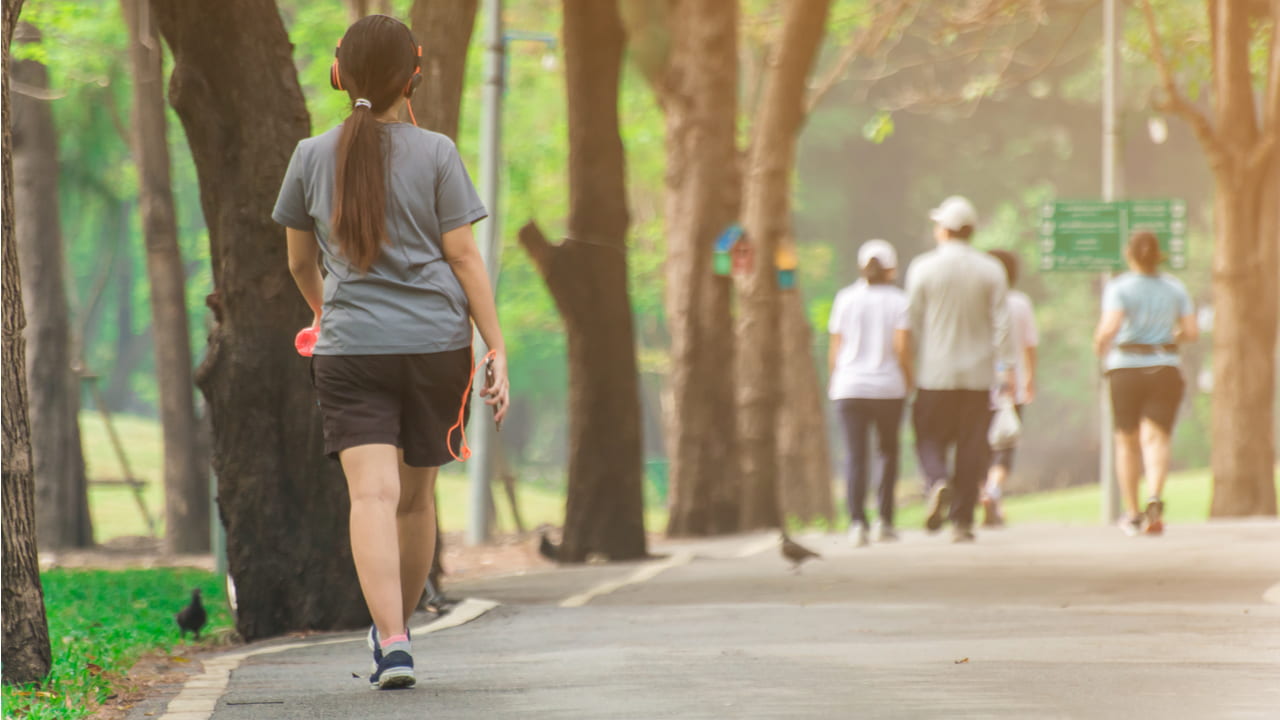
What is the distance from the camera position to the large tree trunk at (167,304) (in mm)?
20641

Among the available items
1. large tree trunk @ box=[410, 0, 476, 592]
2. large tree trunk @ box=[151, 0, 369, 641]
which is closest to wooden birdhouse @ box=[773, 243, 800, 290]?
large tree trunk @ box=[410, 0, 476, 592]

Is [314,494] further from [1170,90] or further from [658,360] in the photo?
[658,360]

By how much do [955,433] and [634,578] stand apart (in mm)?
2527

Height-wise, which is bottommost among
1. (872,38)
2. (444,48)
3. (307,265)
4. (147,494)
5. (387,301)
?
(147,494)

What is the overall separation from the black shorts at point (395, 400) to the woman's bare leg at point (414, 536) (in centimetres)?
15

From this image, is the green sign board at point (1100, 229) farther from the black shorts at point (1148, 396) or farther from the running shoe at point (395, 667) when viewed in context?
the running shoe at point (395, 667)

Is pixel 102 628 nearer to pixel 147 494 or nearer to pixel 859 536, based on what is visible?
pixel 859 536

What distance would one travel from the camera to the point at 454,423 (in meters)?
6.23

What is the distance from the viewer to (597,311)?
45.9ft

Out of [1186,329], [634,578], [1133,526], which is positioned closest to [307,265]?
[634,578]

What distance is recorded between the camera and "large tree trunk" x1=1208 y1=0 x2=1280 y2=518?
20.5 m

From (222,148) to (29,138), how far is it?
12867 mm

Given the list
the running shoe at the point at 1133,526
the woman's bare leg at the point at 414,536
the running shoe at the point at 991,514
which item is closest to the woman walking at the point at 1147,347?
the running shoe at the point at 1133,526

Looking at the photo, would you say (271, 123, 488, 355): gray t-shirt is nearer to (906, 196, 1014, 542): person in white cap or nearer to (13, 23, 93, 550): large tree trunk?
(906, 196, 1014, 542): person in white cap
